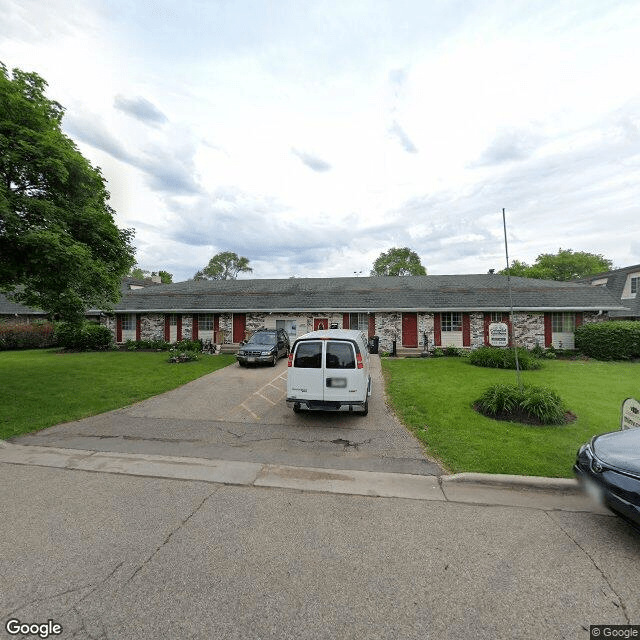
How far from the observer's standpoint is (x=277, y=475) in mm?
5129

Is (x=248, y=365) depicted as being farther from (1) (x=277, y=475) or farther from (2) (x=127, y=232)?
(1) (x=277, y=475)

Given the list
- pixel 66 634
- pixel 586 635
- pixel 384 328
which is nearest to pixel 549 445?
pixel 586 635

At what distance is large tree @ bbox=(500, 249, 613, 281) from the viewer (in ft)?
161

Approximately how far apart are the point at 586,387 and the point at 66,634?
13.3 m

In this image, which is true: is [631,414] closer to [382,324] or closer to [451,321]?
[451,321]

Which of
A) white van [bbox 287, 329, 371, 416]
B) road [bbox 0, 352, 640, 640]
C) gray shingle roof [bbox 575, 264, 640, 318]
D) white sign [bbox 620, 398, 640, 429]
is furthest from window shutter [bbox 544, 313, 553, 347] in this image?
road [bbox 0, 352, 640, 640]

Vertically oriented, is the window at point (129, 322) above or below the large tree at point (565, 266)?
below

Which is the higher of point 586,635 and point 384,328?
point 384,328

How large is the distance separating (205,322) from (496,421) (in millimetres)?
19156

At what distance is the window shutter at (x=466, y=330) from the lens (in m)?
19.8

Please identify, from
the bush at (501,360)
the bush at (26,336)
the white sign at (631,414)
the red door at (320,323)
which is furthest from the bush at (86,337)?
the white sign at (631,414)

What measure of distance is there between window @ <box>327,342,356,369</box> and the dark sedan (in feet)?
14.3

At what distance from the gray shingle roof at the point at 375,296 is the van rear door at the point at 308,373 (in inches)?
510

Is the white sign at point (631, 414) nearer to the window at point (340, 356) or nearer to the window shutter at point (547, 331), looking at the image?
the window at point (340, 356)
